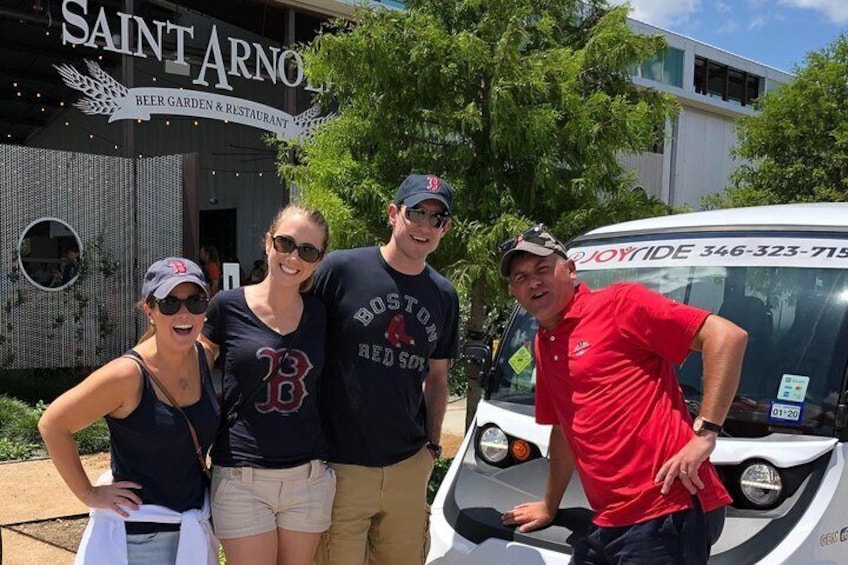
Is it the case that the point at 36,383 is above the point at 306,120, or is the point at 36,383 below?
below

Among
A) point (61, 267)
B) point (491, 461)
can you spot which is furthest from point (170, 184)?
point (491, 461)

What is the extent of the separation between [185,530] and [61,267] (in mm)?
8969

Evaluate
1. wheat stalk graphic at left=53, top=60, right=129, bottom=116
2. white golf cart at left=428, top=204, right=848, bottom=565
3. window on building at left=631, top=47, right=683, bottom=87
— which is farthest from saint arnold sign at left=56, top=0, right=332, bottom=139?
window on building at left=631, top=47, right=683, bottom=87

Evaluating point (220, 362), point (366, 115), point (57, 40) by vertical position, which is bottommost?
point (220, 362)

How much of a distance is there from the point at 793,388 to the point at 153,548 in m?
2.44

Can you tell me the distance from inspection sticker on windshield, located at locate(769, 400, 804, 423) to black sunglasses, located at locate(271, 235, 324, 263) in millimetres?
1884

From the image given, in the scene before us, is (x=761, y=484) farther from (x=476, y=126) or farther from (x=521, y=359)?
(x=476, y=126)

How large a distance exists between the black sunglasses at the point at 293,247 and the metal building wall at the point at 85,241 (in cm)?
820

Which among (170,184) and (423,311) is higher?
(170,184)

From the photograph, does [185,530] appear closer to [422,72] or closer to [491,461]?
[491,461]

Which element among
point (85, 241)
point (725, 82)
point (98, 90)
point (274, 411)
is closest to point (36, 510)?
point (274, 411)

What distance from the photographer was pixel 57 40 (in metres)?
15.0

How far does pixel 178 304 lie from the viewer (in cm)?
263

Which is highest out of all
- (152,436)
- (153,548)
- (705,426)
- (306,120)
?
(306,120)
